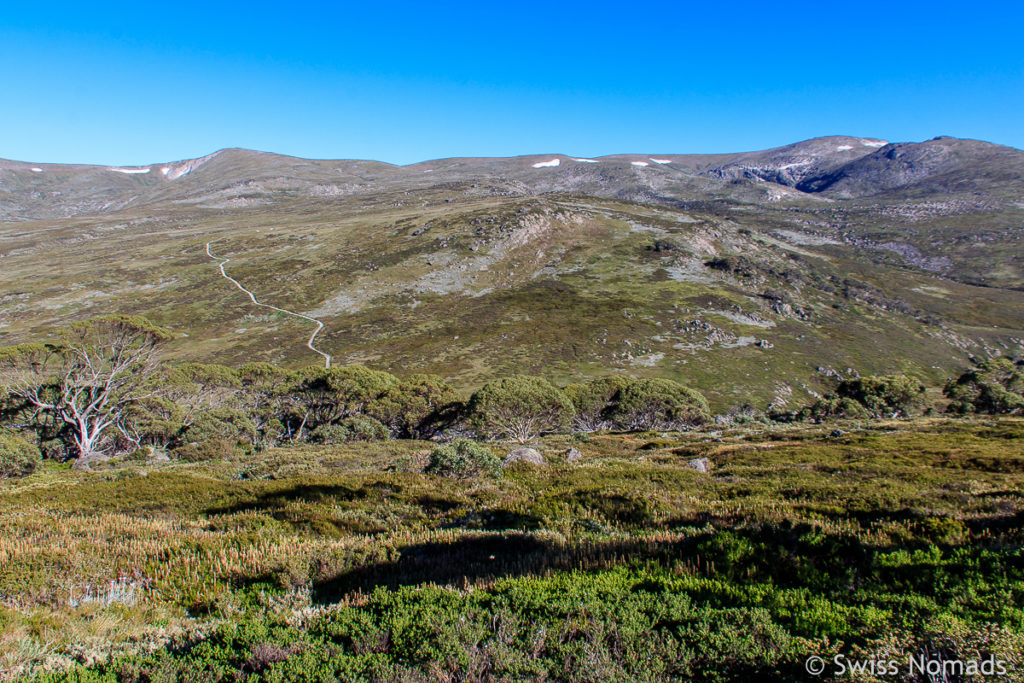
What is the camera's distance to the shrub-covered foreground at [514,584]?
160 inches

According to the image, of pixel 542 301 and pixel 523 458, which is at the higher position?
pixel 542 301

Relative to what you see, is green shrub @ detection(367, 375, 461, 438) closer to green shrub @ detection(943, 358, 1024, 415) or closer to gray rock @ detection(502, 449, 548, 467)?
gray rock @ detection(502, 449, 548, 467)

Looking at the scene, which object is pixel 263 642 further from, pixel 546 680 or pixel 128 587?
pixel 128 587

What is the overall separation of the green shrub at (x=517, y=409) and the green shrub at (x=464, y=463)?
34339 millimetres

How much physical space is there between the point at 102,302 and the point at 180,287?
1864 centimetres

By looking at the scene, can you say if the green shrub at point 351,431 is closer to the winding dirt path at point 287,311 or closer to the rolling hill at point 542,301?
the winding dirt path at point 287,311

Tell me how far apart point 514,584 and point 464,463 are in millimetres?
12116

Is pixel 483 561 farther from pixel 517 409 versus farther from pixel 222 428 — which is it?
pixel 517 409

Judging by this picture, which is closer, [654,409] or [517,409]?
[517,409]

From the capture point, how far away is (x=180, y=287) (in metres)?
144

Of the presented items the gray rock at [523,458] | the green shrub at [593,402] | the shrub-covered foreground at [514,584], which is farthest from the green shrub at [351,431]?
the shrub-covered foreground at [514,584]

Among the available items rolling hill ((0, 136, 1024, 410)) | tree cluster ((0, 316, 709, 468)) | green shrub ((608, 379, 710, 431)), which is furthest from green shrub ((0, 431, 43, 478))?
rolling hill ((0, 136, 1024, 410))

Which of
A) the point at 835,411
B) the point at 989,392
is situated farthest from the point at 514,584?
the point at 989,392

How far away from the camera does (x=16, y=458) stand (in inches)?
1049
